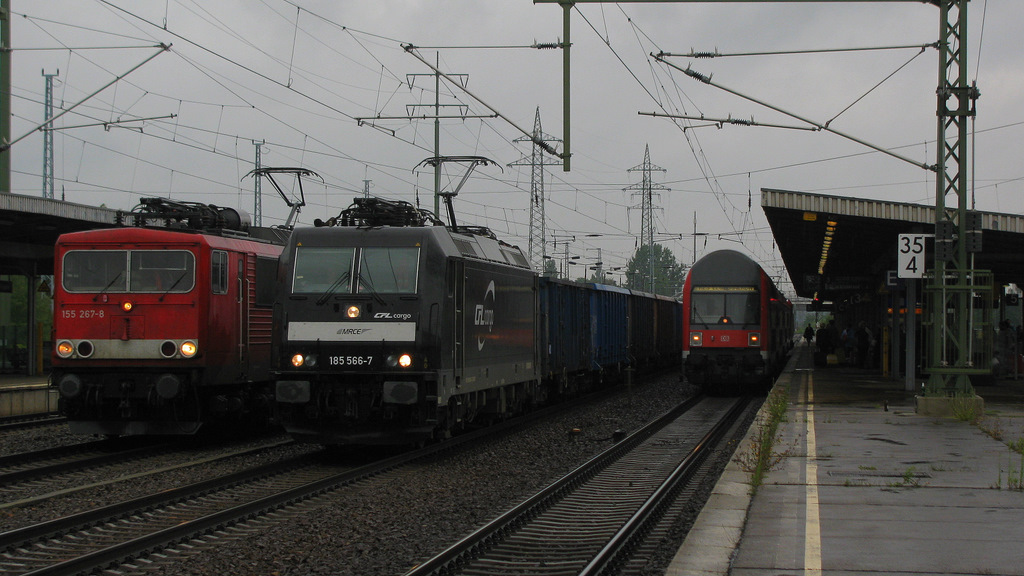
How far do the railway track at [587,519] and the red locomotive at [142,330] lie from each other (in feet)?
17.8

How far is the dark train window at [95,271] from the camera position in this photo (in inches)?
548

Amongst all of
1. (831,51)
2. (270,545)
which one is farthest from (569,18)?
(270,545)

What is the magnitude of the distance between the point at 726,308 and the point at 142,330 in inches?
595

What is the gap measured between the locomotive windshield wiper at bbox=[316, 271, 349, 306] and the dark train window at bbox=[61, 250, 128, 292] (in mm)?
3118

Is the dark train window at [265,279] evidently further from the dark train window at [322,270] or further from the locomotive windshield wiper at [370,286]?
the locomotive windshield wiper at [370,286]

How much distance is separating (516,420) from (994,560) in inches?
459

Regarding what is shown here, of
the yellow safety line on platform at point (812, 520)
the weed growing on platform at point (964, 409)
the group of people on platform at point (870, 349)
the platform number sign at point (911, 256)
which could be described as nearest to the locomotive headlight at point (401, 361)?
the yellow safety line on platform at point (812, 520)

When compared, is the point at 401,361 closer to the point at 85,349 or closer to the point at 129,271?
the point at 129,271

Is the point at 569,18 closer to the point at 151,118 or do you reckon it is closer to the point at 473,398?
the point at 473,398

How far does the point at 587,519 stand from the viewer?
9625 mm

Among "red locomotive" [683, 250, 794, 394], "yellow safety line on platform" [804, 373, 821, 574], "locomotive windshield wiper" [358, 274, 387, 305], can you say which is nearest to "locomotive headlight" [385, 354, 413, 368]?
"locomotive windshield wiper" [358, 274, 387, 305]

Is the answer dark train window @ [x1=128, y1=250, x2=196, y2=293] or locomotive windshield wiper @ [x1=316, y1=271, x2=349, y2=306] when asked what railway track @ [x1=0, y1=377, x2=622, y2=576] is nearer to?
locomotive windshield wiper @ [x1=316, y1=271, x2=349, y2=306]

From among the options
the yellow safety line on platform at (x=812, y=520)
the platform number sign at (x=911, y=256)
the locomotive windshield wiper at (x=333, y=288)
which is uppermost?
the platform number sign at (x=911, y=256)

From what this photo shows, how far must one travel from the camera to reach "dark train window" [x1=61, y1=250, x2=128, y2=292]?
13.9 metres
